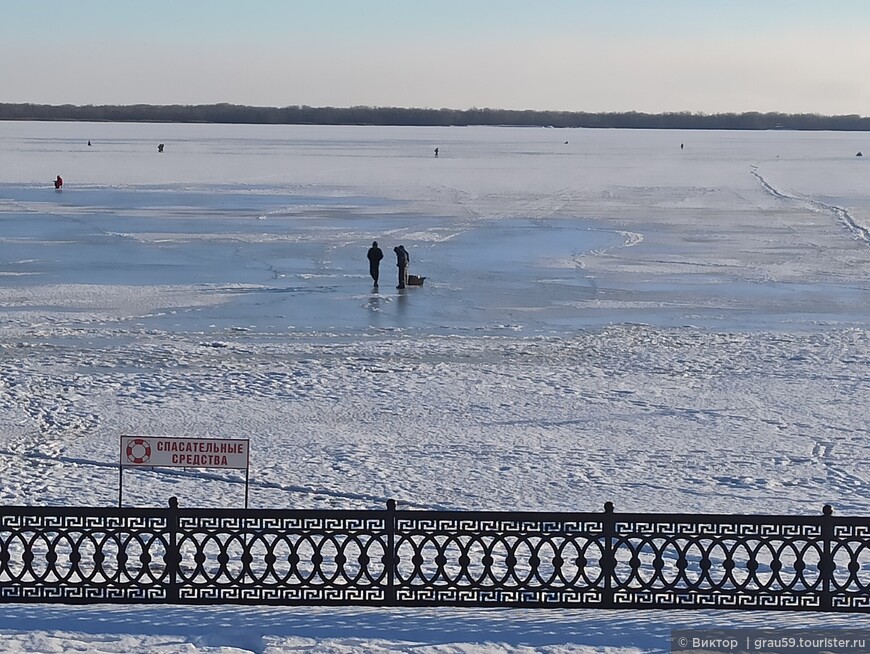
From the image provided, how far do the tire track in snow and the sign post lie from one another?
23.6 metres

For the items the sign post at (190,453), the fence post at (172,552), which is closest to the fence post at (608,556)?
the fence post at (172,552)

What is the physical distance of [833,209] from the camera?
37.8 m

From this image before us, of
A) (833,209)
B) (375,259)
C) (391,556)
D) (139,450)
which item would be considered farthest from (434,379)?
(833,209)

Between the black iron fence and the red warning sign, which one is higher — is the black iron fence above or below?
below

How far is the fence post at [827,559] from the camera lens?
6.37 meters

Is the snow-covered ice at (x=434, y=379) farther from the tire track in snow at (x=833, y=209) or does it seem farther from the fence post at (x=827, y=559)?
the tire track in snow at (x=833, y=209)

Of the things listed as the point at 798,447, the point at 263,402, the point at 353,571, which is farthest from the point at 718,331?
the point at 353,571

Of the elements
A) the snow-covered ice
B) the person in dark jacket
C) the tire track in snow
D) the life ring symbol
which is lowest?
the snow-covered ice

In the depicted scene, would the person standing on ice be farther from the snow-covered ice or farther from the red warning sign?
the red warning sign

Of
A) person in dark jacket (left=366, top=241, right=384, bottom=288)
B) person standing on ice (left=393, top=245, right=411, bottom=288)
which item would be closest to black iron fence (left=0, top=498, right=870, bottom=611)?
person standing on ice (left=393, top=245, right=411, bottom=288)

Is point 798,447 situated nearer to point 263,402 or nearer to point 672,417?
point 672,417

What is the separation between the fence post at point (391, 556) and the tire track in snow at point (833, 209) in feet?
79.2

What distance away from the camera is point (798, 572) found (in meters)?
6.48

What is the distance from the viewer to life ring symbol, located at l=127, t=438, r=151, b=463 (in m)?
7.68
